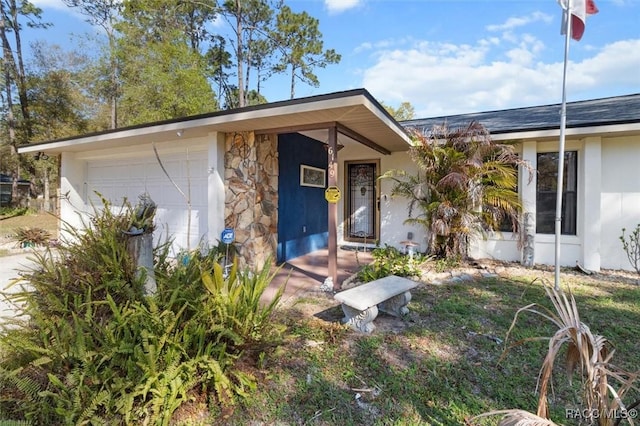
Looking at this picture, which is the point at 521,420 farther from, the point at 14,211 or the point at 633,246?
the point at 14,211

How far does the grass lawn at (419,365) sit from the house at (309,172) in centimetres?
171

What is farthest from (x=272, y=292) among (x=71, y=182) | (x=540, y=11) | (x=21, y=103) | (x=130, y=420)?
(x=21, y=103)

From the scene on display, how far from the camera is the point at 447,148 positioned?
571cm

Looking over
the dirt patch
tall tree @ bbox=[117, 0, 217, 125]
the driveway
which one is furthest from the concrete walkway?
tall tree @ bbox=[117, 0, 217, 125]

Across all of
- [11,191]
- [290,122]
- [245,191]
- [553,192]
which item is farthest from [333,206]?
[11,191]

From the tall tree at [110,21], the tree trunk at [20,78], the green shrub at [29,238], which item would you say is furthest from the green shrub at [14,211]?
the green shrub at [29,238]

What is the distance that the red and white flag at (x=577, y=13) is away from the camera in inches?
159

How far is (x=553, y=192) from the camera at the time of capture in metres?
5.83

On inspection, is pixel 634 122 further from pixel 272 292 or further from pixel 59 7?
pixel 59 7

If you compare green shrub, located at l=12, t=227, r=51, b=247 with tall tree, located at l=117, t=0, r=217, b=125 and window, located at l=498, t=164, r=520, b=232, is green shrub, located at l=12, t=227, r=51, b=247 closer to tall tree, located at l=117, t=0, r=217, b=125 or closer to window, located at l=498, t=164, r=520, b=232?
tall tree, located at l=117, t=0, r=217, b=125

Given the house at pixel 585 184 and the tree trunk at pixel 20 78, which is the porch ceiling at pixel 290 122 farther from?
Answer: the tree trunk at pixel 20 78

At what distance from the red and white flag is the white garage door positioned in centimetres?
588

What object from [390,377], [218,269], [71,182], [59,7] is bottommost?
[390,377]

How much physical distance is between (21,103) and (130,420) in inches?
749
